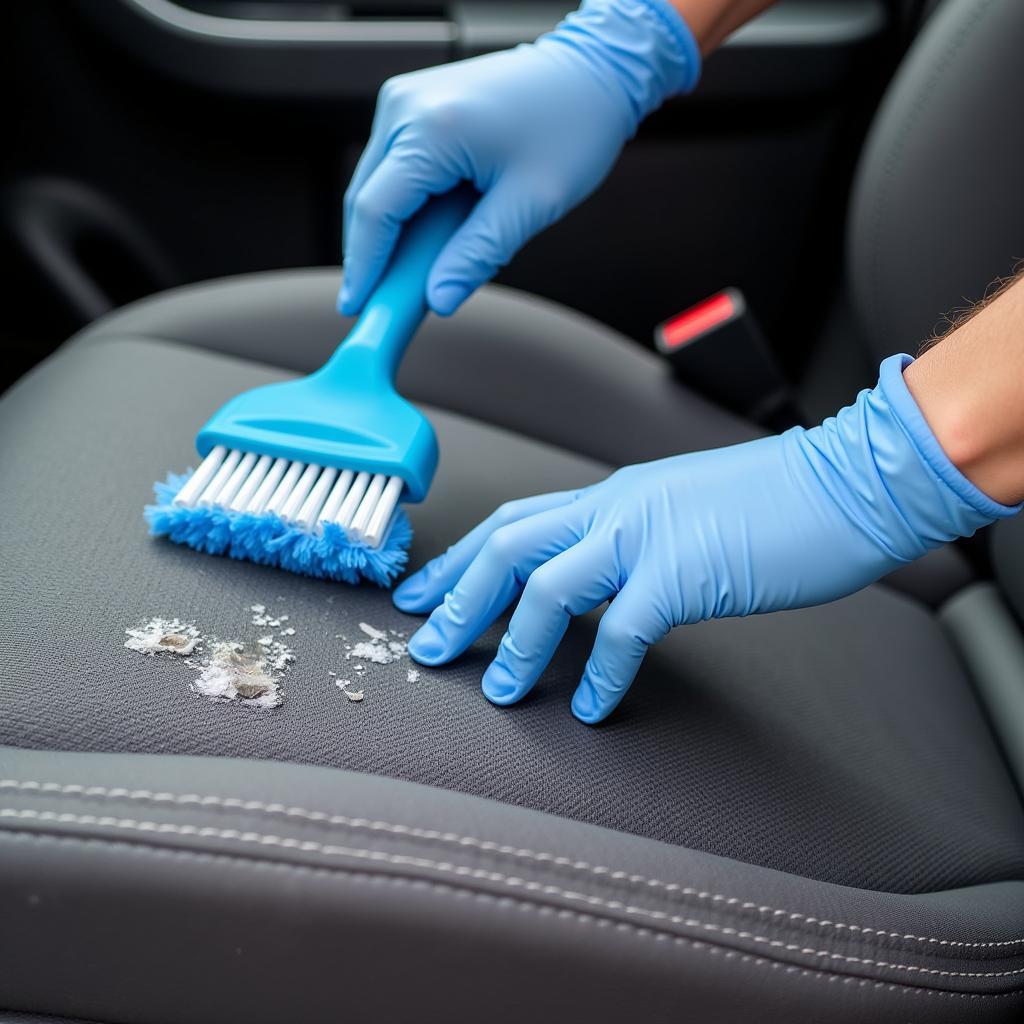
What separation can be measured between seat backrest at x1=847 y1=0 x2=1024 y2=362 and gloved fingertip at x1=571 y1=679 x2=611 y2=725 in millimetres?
561

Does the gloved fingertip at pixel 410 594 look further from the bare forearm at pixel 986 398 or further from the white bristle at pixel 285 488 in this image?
the bare forearm at pixel 986 398

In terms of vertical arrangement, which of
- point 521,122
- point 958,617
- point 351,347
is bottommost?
point 958,617

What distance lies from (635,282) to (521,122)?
66cm

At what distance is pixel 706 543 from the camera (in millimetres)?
673

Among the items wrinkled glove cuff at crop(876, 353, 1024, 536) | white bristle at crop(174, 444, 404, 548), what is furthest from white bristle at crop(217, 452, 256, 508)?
wrinkled glove cuff at crop(876, 353, 1024, 536)

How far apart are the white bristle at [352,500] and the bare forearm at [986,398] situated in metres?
0.38

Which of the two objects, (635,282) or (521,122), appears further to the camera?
(635,282)

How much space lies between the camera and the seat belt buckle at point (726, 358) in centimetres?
110

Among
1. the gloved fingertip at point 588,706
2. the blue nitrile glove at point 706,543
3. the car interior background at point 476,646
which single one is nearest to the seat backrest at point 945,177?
the car interior background at point 476,646

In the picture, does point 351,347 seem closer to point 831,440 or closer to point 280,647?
point 280,647

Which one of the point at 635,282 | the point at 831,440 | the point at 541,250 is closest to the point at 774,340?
the point at 635,282

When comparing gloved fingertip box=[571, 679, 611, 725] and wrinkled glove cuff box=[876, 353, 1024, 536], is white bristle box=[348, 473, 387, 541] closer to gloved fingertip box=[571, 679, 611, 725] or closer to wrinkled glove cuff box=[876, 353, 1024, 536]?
gloved fingertip box=[571, 679, 611, 725]

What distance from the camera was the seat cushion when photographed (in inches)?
23.3

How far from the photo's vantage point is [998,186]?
0.92 metres
